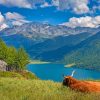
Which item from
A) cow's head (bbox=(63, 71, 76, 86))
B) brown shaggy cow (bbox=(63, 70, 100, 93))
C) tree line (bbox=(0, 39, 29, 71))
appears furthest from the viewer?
tree line (bbox=(0, 39, 29, 71))

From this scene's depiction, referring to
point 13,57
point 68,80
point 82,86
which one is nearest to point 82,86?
point 82,86

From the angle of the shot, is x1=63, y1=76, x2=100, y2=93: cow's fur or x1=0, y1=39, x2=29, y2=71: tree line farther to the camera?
x1=0, y1=39, x2=29, y2=71: tree line

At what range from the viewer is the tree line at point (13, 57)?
146 meters

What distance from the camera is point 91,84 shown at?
665 inches

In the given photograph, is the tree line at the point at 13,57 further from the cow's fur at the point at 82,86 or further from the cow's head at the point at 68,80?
the cow's fur at the point at 82,86

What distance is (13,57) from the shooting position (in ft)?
500

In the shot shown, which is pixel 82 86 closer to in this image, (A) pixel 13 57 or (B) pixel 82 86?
(B) pixel 82 86

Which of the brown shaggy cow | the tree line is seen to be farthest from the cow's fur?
the tree line

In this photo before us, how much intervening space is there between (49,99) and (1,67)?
9937 centimetres

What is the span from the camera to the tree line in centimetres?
14562

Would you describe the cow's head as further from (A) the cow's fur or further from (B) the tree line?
(B) the tree line

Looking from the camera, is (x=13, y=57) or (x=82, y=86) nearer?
(x=82, y=86)

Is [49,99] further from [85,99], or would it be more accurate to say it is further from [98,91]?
[98,91]

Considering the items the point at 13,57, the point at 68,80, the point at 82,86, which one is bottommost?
the point at 82,86
